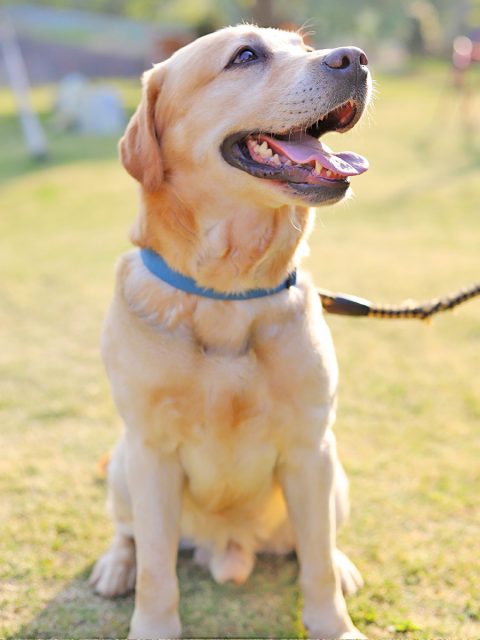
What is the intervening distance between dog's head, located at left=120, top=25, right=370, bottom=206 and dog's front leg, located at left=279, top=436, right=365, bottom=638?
845mm

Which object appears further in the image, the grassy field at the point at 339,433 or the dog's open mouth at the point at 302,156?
the grassy field at the point at 339,433

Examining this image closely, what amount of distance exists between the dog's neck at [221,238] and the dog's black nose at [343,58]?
0.44 m

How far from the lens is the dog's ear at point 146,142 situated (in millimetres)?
2240

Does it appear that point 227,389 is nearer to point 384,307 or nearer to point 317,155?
point 317,155

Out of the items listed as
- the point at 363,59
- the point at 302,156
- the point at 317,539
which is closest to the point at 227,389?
the point at 317,539

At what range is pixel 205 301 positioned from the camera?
2.28 meters

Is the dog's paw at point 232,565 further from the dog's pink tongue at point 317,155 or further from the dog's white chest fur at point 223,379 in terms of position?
the dog's pink tongue at point 317,155

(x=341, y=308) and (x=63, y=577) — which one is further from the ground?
(x=341, y=308)

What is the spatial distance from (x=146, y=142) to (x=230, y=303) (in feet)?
1.86

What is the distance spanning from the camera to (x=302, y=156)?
2160 mm

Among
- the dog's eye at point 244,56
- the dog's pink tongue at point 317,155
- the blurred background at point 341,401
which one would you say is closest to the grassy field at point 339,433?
the blurred background at point 341,401

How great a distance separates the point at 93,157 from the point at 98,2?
29.4 meters

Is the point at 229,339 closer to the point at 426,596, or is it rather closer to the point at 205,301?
the point at 205,301

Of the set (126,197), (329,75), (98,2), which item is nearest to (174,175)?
(329,75)
